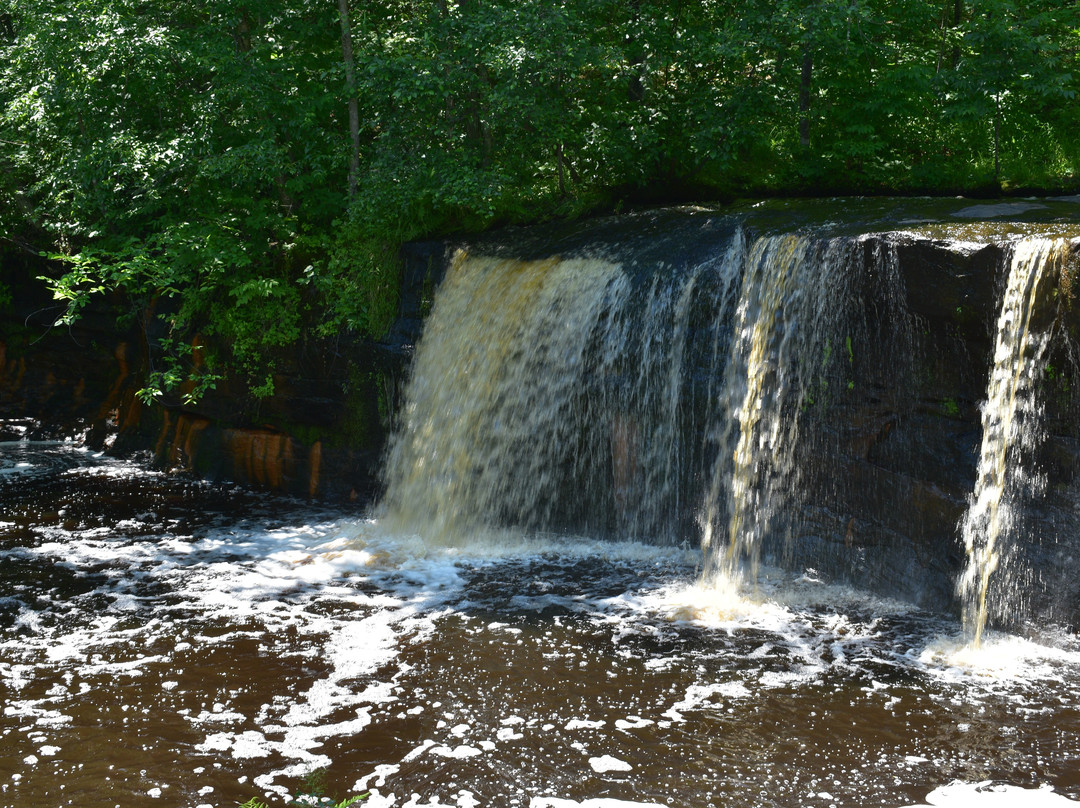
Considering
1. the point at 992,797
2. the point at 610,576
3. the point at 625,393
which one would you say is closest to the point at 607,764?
the point at 992,797

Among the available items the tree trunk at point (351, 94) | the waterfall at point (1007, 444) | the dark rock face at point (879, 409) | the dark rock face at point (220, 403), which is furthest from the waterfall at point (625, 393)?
the tree trunk at point (351, 94)

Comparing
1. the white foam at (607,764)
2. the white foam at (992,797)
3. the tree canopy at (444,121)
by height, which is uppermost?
the tree canopy at (444,121)

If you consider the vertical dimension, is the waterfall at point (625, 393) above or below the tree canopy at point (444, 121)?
below

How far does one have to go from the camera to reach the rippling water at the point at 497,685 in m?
4.94

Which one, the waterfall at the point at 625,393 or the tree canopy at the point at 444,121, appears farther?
the tree canopy at the point at 444,121

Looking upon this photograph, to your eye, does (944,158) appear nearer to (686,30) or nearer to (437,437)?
(686,30)

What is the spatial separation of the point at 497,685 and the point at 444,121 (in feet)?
24.3

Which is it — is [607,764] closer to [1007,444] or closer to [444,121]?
[1007,444]

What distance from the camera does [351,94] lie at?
1130 cm

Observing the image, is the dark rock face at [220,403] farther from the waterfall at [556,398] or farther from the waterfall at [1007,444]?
the waterfall at [1007,444]

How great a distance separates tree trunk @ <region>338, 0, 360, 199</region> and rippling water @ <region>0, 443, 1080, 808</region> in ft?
16.7

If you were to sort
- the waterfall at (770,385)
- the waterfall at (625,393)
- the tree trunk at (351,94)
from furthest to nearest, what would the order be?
1. the tree trunk at (351,94)
2. the waterfall at (625,393)
3. the waterfall at (770,385)

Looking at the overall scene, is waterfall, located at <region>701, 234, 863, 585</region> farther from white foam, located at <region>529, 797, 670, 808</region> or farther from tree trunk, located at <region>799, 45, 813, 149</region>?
tree trunk, located at <region>799, 45, 813, 149</region>

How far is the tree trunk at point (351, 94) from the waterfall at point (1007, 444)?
301 inches
